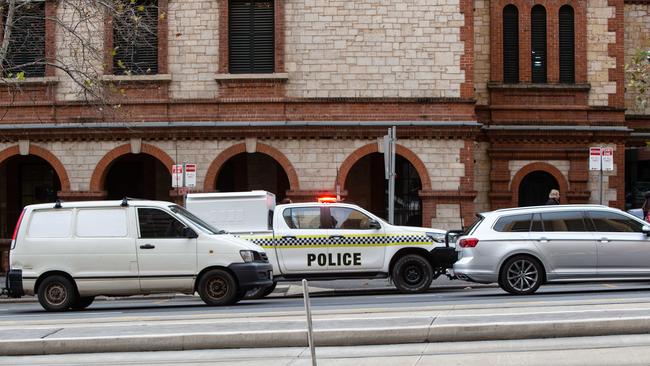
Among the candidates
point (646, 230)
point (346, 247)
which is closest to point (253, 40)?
point (346, 247)

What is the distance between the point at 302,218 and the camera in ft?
68.3

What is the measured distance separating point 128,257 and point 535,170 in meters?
16.7

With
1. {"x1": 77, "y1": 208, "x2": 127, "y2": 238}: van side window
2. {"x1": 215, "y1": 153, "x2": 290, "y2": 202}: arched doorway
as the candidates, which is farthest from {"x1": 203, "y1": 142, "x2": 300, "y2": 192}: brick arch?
{"x1": 77, "y1": 208, "x2": 127, "y2": 238}: van side window

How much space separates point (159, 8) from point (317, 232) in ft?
35.1

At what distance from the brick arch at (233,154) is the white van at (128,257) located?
10.8 meters

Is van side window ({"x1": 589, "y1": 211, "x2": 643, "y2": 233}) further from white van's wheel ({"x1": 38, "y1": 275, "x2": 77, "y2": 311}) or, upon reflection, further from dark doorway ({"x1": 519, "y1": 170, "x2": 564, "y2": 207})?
dark doorway ({"x1": 519, "y1": 170, "x2": 564, "y2": 207})

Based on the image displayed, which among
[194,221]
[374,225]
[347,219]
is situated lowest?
[374,225]

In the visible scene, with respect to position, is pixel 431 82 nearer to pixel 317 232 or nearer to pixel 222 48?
pixel 222 48

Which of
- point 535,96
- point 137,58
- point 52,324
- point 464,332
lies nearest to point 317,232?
point 52,324

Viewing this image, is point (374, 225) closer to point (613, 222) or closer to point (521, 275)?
point (521, 275)

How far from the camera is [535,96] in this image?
3189cm

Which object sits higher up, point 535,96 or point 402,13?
→ point 402,13

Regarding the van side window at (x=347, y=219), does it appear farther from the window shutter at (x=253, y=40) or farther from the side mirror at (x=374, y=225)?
the window shutter at (x=253, y=40)

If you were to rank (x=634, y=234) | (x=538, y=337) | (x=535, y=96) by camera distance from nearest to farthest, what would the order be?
(x=538, y=337)
(x=634, y=234)
(x=535, y=96)
